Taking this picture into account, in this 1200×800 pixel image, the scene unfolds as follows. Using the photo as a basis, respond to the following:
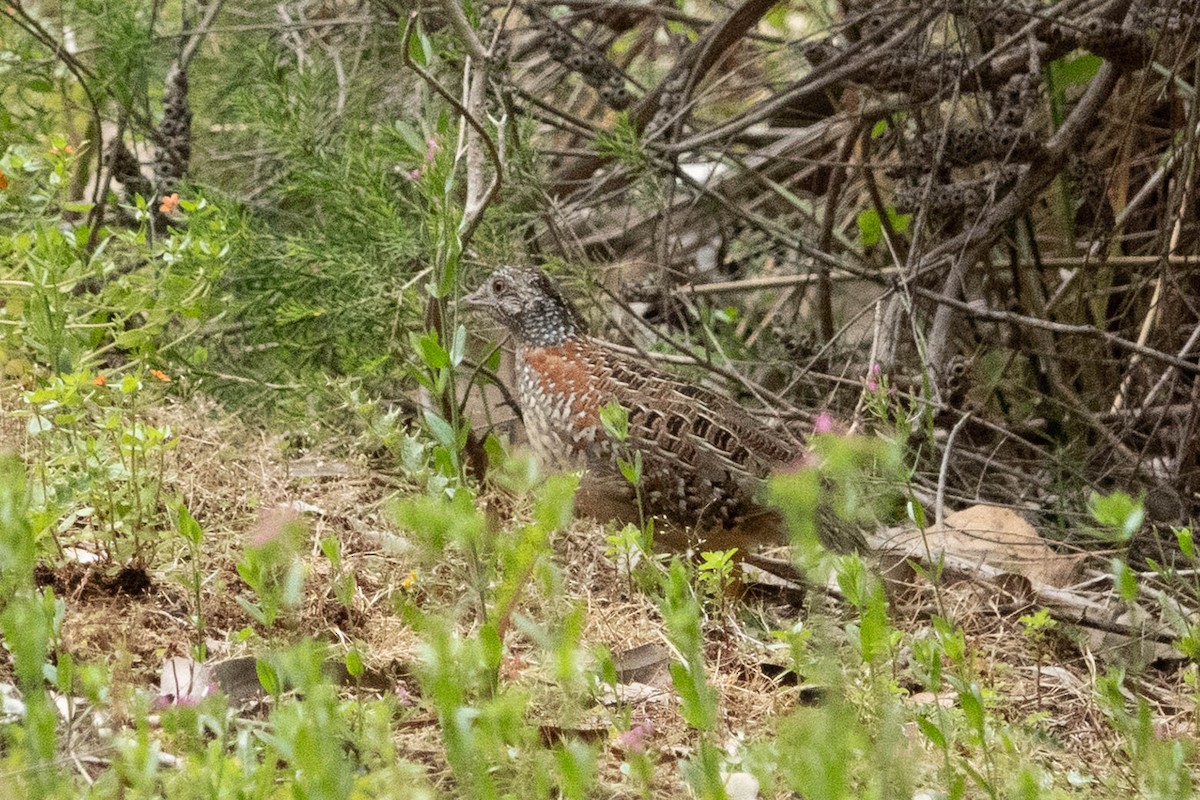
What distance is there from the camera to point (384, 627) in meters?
2.85

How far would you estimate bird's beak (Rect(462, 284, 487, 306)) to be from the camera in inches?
154

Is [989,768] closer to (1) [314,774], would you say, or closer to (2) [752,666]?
(2) [752,666]

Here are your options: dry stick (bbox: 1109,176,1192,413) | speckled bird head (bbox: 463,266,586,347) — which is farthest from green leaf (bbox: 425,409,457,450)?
dry stick (bbox: 1109,176,1192,413)

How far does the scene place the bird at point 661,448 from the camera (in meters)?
3.43

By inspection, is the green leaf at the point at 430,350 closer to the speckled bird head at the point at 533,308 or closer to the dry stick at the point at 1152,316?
the speckled bird head at the point at 533,308

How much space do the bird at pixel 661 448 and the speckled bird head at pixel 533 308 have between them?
8cm

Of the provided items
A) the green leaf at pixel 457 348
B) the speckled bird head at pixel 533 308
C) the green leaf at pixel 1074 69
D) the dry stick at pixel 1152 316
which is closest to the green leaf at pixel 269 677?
the green leaf at pixel 457 348

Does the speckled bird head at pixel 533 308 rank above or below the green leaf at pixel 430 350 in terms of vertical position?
below

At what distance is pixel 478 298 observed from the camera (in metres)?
3.94

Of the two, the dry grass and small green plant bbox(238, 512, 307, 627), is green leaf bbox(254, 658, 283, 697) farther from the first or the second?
the dry grass

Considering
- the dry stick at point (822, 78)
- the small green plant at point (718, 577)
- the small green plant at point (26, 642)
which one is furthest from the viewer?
the dry stick at point (822, 78)

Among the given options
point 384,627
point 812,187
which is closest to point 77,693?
point 384,627

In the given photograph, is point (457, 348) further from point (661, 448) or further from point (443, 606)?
point (661, 448)

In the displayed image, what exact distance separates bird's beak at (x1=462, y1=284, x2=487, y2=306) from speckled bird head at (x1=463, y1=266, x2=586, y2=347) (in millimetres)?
25
